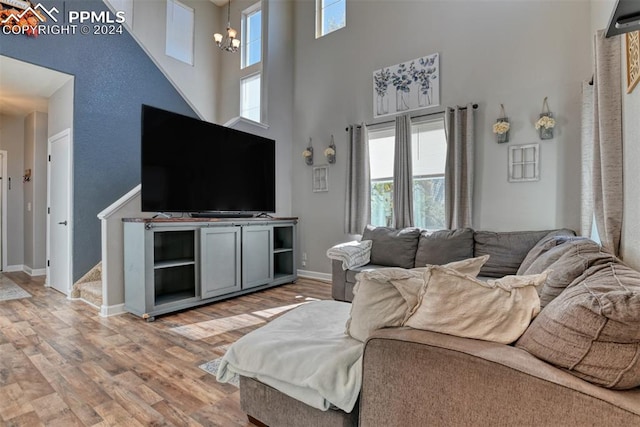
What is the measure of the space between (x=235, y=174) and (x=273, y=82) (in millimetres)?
1988

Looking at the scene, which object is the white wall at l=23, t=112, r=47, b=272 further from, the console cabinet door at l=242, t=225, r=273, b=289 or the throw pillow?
the throw pillow

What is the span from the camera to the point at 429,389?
969mm

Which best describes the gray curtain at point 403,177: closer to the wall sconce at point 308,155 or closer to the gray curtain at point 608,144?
the wall sconce at point 308,155

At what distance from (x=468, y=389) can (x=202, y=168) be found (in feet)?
11.1

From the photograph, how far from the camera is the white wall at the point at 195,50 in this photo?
5367 mm

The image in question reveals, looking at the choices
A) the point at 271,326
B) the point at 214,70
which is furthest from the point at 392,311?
the point at 214,70

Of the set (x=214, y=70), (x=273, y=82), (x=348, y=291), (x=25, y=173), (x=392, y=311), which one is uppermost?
(x=214, y=70)

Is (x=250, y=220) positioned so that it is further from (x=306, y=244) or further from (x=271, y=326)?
(x=271, y=326)

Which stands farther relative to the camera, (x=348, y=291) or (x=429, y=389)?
(x=348, y=291)

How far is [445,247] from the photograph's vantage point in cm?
332

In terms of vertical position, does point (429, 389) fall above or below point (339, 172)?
below

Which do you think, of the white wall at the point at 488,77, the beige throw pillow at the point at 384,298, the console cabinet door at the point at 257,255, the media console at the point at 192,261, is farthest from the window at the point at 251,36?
the beige throw pillow at the point at 384,298

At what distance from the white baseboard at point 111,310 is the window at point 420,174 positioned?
10.4 feet

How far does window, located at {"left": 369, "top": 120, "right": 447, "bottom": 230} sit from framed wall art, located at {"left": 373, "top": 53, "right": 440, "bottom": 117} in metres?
0.26
